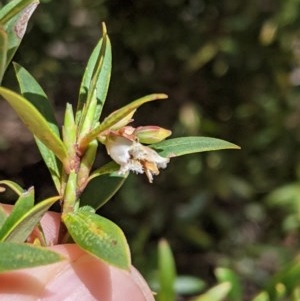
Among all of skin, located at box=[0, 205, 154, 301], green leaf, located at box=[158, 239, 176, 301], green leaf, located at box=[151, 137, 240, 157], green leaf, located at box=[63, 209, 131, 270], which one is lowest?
green leaf, located at box=[158, 239, 176, 301]

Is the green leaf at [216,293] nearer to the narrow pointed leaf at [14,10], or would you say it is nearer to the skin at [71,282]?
the skin at [71,282]

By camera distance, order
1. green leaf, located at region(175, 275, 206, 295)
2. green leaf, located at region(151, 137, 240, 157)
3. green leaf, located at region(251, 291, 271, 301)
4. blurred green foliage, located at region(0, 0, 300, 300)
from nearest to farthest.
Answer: green leaf, located at region(151, 137, 240, 157)
green leaf, located at region(251, 291, 271, 301)
green leaf, located at region(175, 275, 206, 295)
blurred green foliage, located at region(0, 0, 300, 300)

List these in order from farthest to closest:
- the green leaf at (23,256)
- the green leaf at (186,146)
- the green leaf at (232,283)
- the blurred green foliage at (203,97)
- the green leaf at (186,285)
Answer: the blurred green foliage at (203,97), the green leaf at (186,285), the green leaf at (232,283), the green leaf at (186,146), the green leaf at (23,256)

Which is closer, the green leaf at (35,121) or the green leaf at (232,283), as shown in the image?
the green leaf at (35,121)

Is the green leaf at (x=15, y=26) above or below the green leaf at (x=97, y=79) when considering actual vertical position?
above

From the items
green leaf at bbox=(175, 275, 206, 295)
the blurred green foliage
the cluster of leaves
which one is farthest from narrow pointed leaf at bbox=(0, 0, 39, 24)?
green leaf at bbox=(175, 275, 206, 295)

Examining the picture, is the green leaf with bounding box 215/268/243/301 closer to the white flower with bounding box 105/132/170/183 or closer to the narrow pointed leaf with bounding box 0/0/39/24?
the white flower with bounding box 105/132/170/183

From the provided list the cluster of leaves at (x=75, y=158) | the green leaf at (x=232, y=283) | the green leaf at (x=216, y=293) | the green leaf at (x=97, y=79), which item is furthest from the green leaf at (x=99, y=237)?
the green leaf at (x=232, y=283)

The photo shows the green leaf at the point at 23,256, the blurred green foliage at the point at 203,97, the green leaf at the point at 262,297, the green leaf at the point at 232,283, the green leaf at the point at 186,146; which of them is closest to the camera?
the green leaf at the point at 23,256
